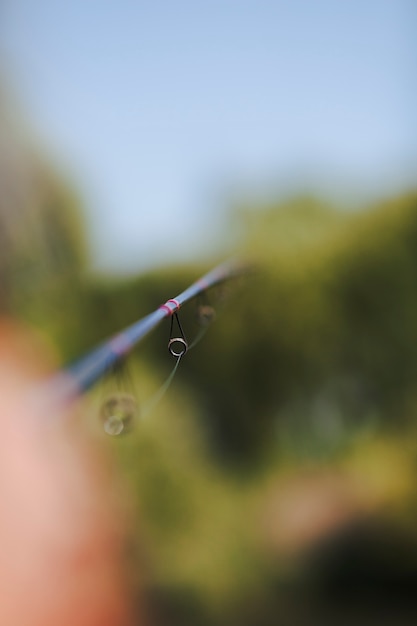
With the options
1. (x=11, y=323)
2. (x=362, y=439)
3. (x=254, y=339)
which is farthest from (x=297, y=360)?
(x=11, y=323)

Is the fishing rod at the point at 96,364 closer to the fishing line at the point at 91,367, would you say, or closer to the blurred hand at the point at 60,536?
the fishing line at the point at 91,367

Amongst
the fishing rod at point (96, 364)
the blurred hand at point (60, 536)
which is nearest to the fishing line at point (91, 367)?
the fishing rod at point (96, 364)

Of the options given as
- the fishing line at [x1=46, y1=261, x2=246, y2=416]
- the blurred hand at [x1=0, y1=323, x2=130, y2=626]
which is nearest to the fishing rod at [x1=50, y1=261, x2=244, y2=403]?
the fishing line at [x1=46, y1=261, x2=246, y2=416]

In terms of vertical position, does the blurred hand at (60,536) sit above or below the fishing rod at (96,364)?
above

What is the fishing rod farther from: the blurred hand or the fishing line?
the blurred hand

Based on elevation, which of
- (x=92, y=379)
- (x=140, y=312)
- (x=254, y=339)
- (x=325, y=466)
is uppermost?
(x=140, y=312)

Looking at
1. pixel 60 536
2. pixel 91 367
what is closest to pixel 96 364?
pixel 91 367

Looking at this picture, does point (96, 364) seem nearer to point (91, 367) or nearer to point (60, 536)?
point (91, 367)

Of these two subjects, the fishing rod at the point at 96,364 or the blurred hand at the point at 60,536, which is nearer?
the fishing rod at the point at 96,364

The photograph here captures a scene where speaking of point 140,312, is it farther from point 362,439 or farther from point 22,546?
point 22,546
